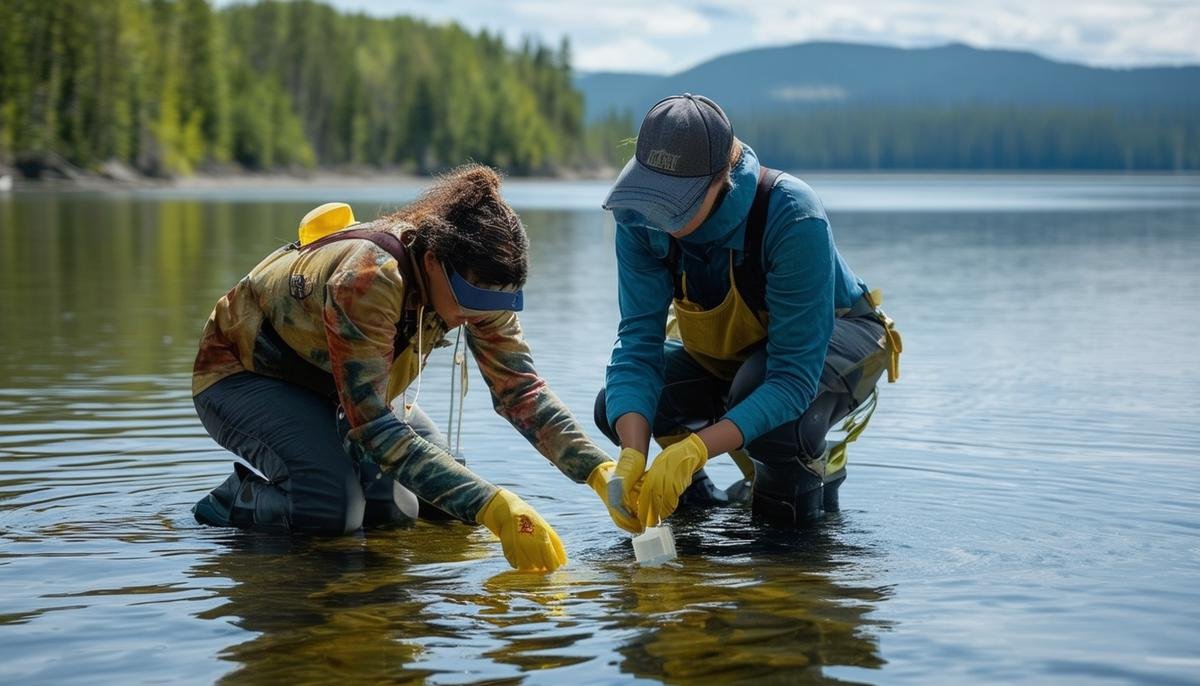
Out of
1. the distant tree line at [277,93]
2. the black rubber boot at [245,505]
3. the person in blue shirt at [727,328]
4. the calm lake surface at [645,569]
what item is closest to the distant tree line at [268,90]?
the distant tree line at [277,93]

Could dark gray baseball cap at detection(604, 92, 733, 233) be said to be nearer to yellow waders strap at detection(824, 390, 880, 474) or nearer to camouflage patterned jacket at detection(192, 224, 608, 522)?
camouflage patterned jacket at detection(192, 224, 608, 522)

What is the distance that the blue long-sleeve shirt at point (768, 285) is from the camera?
16.2 ft

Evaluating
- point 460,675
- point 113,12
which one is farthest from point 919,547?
point 113,12

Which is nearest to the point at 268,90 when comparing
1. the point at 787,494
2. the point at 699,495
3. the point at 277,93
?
the point at 277,93

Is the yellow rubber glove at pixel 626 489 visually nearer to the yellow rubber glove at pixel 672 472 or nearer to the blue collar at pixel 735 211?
the yellow rubber glove at pixel 672 472

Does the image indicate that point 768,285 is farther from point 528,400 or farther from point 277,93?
point 277,93

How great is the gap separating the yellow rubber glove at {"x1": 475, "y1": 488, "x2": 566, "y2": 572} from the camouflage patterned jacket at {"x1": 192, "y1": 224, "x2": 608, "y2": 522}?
5 cm

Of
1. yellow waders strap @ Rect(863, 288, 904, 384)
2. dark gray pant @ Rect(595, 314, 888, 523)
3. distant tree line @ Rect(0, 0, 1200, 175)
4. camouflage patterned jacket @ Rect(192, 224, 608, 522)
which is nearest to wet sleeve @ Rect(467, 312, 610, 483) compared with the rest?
camouflage patterned jacket @ Rect(192, 224, 608, 522)

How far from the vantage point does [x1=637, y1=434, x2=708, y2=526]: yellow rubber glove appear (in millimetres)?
4827

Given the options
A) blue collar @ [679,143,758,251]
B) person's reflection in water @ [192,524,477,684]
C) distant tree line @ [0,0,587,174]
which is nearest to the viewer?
person's reflection in water @ [192,524,477,684]

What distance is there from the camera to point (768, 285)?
5.02 metres

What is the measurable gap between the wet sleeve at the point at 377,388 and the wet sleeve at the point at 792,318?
0.98 m

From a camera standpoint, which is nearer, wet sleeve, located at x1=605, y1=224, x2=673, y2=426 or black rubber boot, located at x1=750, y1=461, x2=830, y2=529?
wet sleeve, located at x1=605, y1=224, x2=673, y2=426

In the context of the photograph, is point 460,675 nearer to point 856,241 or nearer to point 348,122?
point 856,241
